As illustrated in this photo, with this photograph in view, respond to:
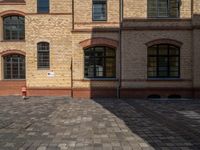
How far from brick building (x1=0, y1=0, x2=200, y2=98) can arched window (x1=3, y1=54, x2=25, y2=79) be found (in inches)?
71.7

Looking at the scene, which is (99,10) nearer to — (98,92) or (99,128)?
(98,92)

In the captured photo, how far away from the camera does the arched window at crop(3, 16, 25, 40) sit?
19.9 metres

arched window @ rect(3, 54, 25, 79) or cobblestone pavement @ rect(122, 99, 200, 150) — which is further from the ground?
arched window @ rect(3, 54, 25, 79)

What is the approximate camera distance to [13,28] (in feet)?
65.6

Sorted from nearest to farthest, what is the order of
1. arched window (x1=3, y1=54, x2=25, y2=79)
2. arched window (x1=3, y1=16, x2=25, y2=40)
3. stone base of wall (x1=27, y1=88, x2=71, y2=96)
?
stone base of wall (x1=27, y1=88, x2=71, y2=96)
arched window (x1=3, y1=54, x2=25, y2=79)
arched window (x1=3, y1=16, x2=25, y2=40)

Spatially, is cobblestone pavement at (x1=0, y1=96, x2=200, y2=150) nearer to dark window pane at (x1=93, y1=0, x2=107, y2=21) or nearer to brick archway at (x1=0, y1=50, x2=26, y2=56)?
brick archway at (x1=0, y1=50, x2=26, y2=56)

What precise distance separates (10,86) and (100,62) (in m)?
7.31

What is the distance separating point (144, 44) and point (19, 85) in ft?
32.8

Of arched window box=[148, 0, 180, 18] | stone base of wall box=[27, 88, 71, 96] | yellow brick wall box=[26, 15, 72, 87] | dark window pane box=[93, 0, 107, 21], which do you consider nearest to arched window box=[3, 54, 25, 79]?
yellow brick wall box=[26, 15, 72, 87]

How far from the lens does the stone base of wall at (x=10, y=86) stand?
763 inches

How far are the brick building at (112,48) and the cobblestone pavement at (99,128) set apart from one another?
16.2ft

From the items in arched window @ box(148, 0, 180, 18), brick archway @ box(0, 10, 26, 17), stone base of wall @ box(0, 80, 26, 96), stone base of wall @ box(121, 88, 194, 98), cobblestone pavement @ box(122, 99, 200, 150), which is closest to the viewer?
cobblestone pavement @ box(122, 99, 200, 150)

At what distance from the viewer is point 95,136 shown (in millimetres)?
7816

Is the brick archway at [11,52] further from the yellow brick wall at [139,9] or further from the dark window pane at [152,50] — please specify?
the dark window pane at [152,50]
